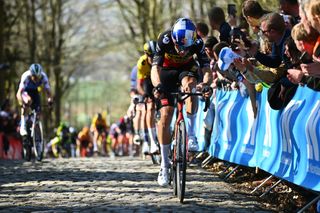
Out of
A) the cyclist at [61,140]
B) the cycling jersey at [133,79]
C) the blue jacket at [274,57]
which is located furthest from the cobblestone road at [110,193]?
the cyclist at [61,140]

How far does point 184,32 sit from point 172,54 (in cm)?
76

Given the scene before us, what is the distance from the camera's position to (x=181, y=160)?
867cm

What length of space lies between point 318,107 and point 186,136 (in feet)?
6.43

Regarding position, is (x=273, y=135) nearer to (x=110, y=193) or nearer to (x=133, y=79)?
(x=110, y=193)

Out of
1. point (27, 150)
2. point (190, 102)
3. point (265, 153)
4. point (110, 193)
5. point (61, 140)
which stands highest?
point (190, 102)

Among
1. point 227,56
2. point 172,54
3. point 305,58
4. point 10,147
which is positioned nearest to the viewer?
point 305,58

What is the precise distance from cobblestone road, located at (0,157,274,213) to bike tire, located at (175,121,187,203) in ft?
0.54

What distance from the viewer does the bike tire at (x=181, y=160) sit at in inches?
333

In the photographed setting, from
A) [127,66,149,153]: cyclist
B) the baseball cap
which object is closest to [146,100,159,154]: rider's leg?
[127,66,149,153]: cyclist

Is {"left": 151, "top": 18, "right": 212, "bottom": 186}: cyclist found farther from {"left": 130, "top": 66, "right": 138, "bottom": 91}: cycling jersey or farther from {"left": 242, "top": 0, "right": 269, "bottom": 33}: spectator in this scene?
{"left": 130, "top": 66, "right": 138, "bottom": 91}: cycling jersey

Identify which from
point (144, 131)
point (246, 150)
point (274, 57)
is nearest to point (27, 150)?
point (144, 131)

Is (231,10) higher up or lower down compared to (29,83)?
higher up

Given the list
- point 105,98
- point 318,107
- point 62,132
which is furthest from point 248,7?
point 105,98

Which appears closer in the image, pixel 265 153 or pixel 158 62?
pixel 265 153
